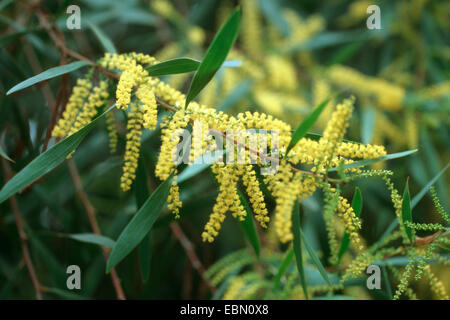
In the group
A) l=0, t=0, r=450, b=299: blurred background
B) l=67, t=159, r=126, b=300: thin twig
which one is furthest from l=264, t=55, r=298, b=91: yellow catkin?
l=67, t=159, r=126, b=300: thin twig

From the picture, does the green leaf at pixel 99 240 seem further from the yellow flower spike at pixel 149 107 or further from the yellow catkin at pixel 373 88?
the yellow catkin at pixel 373 88

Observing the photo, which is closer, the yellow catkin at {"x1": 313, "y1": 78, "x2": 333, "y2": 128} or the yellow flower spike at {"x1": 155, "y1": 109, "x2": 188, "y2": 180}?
the yellow flower spike at {"x1": 155, "y1": 109, "x2": 188, "y2": 180}

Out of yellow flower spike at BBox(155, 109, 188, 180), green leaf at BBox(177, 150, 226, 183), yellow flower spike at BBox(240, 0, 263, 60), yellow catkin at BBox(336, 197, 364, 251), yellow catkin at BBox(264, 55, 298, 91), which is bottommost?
yellow catkin at BBox(336, 197, 364, 251)

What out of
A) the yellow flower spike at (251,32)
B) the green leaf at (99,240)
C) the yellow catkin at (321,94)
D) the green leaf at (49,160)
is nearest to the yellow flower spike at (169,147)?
the green leaf at (49,160)

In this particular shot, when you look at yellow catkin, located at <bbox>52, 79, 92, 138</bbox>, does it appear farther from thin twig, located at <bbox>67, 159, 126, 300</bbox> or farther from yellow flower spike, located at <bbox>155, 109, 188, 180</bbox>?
thin twig, located at <bbox>67, 159, 126, 300</bbox>

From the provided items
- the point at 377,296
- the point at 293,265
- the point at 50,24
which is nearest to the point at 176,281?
the point at 293,265

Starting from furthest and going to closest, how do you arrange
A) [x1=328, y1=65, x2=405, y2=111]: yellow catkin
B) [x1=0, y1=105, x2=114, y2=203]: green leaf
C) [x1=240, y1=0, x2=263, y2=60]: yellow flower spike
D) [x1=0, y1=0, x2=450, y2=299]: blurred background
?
[x1=240, y1=0, x2=263, y2=60]: yellow flower spike
[x1=328, y1=65, x2=405, y2=111]: yellow catkin
[x1=0, y1=0, x2=450, y2=299]: blurred background
[x1=0, y1=105, x2=114, y2=203]: green leaf

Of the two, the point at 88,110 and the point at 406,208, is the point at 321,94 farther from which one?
the point at 88,110
